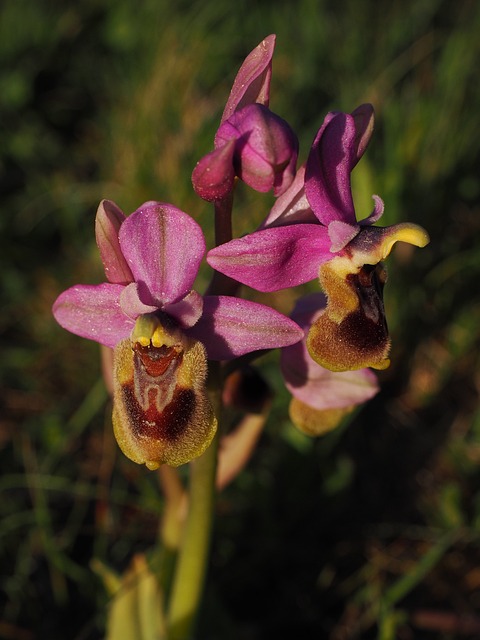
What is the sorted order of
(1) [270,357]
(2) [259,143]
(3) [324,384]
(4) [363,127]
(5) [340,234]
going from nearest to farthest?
1. (2) [259,143]
2. (5) [340,234]
3. (4) [363,127]
4. (3) [324,384]
5. (1) [270,357]

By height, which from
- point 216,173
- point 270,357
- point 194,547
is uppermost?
point 216,173

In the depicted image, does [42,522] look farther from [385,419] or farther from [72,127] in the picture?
[72,127]

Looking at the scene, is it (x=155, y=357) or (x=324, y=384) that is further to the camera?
(x=324, y=384)

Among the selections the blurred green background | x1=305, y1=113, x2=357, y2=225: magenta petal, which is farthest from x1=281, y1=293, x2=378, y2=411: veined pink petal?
the blurred green background

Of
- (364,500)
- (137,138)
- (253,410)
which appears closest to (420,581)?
(364,500)

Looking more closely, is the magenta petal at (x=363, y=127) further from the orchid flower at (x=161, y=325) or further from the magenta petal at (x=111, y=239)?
the magenta petal at (x=111, y=239)

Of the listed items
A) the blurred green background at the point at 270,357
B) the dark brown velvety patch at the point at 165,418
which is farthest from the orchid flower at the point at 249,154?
the blurred green background at the point at 270,357

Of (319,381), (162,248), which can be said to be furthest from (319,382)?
(162,248)

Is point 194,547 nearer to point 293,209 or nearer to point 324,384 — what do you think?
point 324,384
